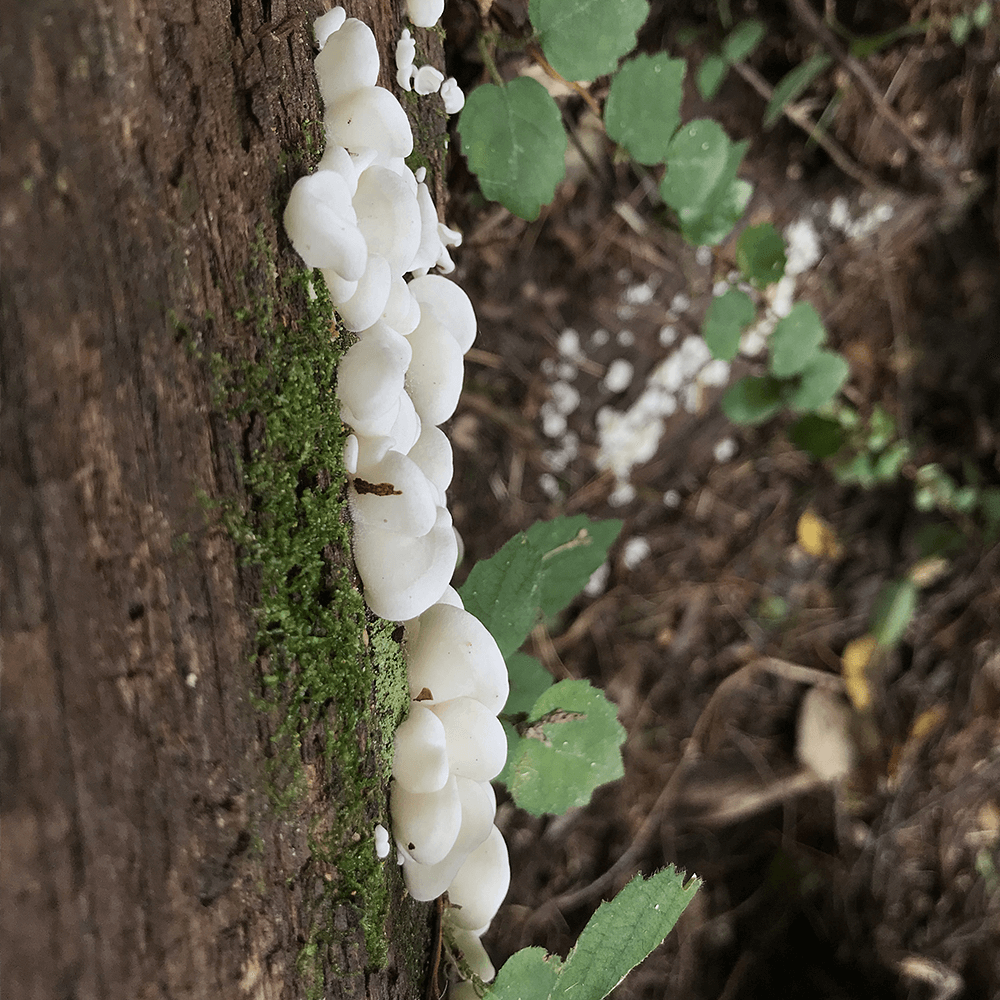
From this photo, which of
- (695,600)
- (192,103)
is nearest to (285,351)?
(192,103)

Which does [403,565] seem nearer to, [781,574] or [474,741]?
[474,741]

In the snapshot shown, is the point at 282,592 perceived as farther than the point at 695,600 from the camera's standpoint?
No

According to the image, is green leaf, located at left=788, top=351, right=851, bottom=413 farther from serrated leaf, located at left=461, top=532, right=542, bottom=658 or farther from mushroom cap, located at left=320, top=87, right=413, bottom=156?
mushroom cap, located at left=320, top=87, right=413, bottom=156

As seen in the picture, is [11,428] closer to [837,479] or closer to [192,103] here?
[192,103]

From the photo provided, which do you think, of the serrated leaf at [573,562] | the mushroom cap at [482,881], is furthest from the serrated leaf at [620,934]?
the serrated leaf at [573,562]

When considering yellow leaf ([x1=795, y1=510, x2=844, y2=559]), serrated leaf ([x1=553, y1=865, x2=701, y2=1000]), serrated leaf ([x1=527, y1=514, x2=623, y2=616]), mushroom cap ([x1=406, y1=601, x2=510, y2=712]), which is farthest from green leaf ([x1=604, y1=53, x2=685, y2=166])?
yellow leaf ([x1=795, y1=510, x2=844, y2=559])
